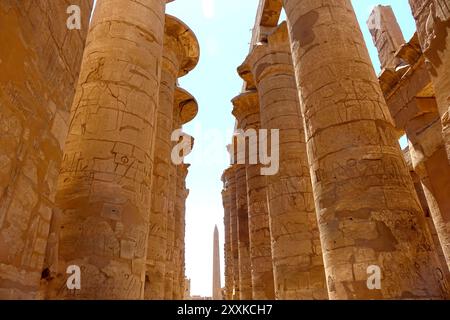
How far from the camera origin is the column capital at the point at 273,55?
30.7 ft

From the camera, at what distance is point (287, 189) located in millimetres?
7656

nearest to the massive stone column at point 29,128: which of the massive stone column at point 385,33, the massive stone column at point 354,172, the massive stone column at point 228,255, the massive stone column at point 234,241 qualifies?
the massive stone column at point 354,172

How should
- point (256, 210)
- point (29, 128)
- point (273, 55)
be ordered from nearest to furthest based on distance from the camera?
point (29, 128) < point (273, 55) < point (256, 210)

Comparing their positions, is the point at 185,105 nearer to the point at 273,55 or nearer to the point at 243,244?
the point at 273,55

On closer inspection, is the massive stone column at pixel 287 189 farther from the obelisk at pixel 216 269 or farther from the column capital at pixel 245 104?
the obelisk at pixel 216 269

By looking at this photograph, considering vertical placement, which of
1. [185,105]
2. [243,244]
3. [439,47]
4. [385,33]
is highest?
[385,33]

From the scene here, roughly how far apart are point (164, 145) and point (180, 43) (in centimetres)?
322

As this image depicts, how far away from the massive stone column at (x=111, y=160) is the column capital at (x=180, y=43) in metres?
3.44

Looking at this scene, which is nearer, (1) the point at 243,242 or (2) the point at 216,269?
→ (1) the point at 243,242

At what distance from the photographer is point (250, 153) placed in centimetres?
1093

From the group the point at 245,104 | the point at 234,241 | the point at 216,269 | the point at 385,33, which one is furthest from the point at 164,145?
the point at 216,269

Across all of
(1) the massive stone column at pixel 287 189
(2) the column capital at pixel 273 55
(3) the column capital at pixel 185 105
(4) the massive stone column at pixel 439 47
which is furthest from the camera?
(3) the column capital at pixel 185 105

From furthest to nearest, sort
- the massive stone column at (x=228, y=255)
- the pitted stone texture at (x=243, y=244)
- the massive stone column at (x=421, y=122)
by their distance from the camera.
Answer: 1. the massive stone column at (x=228, y=255)
2. the pitted stone texture at (x=243, y=244)
3. the massive stone column at (x=421, y=122)
